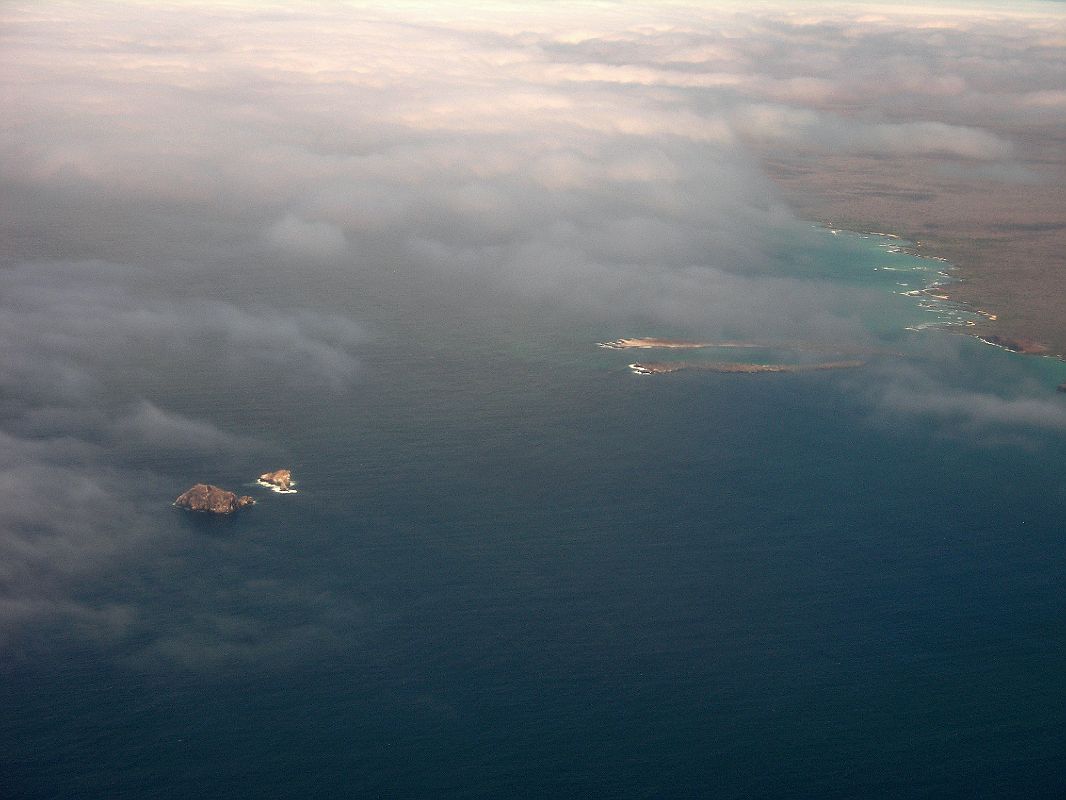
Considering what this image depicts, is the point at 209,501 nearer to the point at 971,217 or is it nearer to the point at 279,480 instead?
the point at 279,480

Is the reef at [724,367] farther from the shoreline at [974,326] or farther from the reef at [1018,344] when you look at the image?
the shoreline at [974,326]

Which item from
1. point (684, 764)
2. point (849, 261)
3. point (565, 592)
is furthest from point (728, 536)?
point (849, 261)

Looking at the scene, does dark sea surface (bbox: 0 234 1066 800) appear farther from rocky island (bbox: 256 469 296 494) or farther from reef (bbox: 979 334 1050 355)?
reef (bbox: 979 334 1050 355)

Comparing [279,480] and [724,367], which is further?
[724,367]

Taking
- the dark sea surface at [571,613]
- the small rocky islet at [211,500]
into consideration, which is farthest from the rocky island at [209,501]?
the dark sea surface at [571,613]

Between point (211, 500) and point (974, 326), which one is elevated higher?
point (211, 500)

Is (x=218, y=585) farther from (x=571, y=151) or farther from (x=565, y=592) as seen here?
(x=571, y=151)

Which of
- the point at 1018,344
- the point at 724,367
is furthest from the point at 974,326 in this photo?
the point at 724,367
